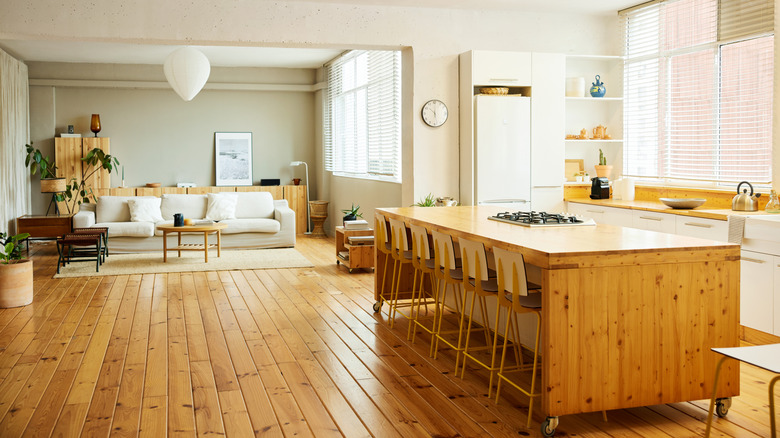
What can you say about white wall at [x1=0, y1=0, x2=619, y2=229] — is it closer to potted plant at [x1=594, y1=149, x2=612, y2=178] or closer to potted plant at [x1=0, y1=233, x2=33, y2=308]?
potted plant at [x1=594, y1=149, x2=612, y2=178]

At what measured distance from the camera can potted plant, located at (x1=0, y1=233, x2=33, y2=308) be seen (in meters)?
6.28

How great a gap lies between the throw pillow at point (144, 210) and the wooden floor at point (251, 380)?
138 inches

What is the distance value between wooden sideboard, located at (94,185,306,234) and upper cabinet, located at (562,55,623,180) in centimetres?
585

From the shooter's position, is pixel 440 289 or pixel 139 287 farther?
pixel 139 287

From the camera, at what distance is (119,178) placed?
12539 mm

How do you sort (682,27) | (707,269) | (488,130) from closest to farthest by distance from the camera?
(707,269) < (682,27) < (488,130)

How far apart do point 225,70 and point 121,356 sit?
29.2 feet

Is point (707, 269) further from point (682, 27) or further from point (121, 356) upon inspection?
point (682, 27)

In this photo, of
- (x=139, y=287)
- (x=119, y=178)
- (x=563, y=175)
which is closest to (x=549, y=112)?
(x=563, y=175)

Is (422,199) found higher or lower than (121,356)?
higher

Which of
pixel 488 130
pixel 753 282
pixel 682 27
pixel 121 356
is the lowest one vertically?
pixel 121 356

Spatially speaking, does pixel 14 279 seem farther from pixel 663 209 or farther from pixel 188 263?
pixel 663 209

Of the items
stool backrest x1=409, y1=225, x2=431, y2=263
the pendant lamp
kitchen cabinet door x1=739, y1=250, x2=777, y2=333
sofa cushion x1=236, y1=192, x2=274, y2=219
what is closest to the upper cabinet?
kitchen cabinet door x1=739, y1=250, x2=777, y2=333

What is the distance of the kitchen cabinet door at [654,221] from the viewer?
19.6 ft
